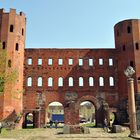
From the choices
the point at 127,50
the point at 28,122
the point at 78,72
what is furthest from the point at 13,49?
the point at 28,122

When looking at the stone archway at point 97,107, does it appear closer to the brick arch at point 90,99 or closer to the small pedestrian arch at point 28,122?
the brick arch at point 90,99

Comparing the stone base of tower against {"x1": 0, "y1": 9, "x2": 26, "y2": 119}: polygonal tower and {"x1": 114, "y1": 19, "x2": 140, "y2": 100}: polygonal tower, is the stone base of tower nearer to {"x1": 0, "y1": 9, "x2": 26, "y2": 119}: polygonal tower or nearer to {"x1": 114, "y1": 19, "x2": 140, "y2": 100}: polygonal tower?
{"x1": 0, "y1": 9, "x2": 26, "y2": 119}: polygonal tower

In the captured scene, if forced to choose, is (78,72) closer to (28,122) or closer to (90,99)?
(90,99)

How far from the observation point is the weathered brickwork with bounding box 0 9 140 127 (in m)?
31.6

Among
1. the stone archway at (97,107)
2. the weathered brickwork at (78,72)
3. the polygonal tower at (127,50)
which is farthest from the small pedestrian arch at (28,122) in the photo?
the polygonal tower at (127,50)

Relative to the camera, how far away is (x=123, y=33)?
33188 mm

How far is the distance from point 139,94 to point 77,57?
31.8ft

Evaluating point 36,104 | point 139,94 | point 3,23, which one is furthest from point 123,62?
point 3,23

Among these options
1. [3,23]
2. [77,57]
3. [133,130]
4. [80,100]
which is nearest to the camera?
[133,130]

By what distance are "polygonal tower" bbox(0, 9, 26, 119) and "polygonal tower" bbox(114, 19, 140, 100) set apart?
1315cm

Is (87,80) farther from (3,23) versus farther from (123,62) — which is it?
(3,23)

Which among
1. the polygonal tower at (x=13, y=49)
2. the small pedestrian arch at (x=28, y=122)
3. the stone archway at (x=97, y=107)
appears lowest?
the small pedestrian arch at (x=28, y=122)

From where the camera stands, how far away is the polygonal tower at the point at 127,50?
1247 inches

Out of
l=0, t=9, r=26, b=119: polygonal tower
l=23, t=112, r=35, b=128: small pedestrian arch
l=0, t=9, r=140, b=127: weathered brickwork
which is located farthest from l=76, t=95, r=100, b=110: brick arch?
l=0, t=9, r=26, b=119: polygonal tower
